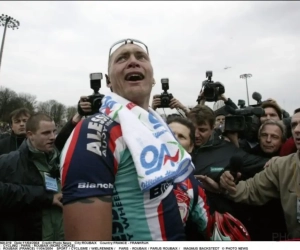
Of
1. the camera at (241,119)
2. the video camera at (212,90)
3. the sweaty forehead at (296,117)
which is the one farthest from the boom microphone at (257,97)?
the sweaty forehead at (296,117)

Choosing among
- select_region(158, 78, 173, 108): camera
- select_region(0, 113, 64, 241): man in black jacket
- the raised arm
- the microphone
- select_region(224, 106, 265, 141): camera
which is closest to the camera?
the raised arm

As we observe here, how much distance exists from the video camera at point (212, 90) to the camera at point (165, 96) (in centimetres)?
23

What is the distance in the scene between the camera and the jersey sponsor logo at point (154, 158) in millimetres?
750

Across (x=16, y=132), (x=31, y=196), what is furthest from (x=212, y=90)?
(x=16, y=132)

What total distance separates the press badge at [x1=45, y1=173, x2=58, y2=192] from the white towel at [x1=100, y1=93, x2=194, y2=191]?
894mm

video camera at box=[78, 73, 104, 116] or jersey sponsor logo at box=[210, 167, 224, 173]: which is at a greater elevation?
video camera at box=[78, 73, 104, 116]

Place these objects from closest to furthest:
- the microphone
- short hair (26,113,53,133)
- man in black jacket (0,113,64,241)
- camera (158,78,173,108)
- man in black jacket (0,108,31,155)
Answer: the microphone, man in black jacket (0,113,64,241), short hair (26,113,53,133), camera (158,78,173,108), man in black jacket (0,108,31,155)

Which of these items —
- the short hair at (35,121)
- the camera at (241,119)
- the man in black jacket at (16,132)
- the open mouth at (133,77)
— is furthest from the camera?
the man in black jacket at (16,132)

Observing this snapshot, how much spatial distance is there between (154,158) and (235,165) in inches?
28.5

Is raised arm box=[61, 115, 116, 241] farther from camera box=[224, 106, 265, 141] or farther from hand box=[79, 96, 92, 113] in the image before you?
camera box=[224, 106, 265, 141]

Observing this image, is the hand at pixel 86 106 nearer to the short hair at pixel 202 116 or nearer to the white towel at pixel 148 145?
the short hair at pixel 202 116

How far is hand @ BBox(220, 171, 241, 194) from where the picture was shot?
1.42m

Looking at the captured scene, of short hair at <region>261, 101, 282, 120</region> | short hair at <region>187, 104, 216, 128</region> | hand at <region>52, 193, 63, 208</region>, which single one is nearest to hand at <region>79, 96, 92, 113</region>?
hand at <region>52, 193, 63, 208</region>

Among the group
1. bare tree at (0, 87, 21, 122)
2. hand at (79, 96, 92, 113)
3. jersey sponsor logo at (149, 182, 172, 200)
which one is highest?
bare tree at (0, 87, 21, 122)
